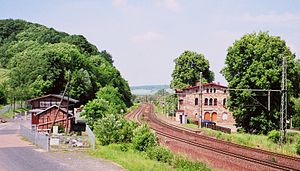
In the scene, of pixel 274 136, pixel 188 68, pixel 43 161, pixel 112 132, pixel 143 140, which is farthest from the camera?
pixel 188 68

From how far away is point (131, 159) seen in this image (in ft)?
74.6

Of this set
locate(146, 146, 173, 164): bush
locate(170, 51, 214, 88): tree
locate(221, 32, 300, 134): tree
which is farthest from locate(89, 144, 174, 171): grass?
locate(170, 51, 214, 88): tree

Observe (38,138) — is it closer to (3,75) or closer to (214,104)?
Result: (214,104)

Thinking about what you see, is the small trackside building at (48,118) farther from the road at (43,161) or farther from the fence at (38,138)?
the road at (43,161)

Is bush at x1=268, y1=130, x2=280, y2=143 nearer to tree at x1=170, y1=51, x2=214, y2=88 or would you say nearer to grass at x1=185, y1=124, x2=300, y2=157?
grass at x1=185, y1=124, x2=300, y2=157

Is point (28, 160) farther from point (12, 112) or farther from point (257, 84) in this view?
point (12, 112)

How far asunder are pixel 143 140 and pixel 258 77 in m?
15.7

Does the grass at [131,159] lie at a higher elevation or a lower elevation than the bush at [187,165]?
lower

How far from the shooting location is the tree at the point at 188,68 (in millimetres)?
80750

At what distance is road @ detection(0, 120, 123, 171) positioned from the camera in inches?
831

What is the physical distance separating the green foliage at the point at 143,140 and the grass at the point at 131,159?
2.03 feet

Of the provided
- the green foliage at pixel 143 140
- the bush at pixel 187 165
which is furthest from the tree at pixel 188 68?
the bush at pixel 187 165

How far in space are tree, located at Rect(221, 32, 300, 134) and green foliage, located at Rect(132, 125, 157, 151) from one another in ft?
43.7

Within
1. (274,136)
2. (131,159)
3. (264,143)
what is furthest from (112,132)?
(274,136)
